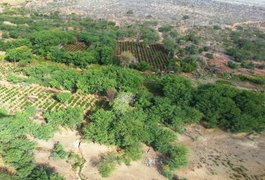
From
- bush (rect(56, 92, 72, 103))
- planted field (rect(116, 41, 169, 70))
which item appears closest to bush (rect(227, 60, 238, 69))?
planted field (rect(116, 41, 169, 70))

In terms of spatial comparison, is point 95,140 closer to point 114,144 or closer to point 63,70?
point 114,144

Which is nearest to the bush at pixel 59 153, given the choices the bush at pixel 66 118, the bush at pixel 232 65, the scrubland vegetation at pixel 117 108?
the scrubland vegetation at pixel 117 108

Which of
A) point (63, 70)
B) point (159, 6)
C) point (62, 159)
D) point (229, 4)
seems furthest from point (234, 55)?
point (229, 4)

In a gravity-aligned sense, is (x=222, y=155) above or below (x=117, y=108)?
below

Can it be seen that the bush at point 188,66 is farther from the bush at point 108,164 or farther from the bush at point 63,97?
the bush at point 108,164

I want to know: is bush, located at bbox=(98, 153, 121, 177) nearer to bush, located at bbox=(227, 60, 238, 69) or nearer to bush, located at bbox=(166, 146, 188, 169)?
bush, located at bbox=(166, 146, 188, 169)

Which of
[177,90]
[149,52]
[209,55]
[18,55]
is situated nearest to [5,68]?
[18,55]

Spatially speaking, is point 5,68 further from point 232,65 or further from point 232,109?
point 232,65
